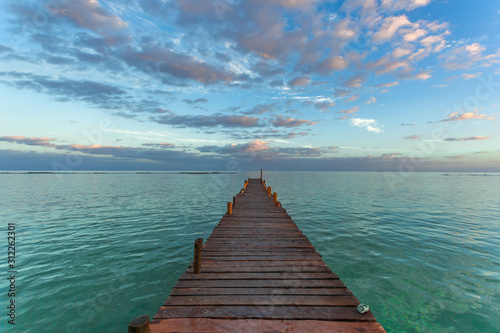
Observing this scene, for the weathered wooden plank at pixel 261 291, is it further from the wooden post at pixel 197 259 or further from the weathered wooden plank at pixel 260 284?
the wooden post at pixel 197 259

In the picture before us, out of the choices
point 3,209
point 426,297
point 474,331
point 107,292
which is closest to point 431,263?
point 426,297

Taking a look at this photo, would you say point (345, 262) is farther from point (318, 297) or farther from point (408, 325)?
point (318, 297)

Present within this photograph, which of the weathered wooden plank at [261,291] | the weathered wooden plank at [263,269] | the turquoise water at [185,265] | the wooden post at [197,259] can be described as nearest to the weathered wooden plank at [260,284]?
the weathered wooden plank at [261,291]

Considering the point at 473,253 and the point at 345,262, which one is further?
the point at 473,253

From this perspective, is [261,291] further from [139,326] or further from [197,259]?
[139,326]

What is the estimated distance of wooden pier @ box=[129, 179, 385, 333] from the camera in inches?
153

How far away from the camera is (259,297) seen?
15.5ft

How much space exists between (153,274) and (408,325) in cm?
955

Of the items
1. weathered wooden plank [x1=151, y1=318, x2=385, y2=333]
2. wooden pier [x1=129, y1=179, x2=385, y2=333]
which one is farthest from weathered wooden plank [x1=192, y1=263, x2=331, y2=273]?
weathered wooden plank [x1=151, y1=318, x2=385, y2=333]

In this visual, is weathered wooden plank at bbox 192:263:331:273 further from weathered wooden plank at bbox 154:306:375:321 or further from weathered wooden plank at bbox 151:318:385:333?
weathered wooden plank at bbox 151:318:385:333

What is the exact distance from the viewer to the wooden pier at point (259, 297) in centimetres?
388

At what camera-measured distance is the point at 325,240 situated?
13.4m

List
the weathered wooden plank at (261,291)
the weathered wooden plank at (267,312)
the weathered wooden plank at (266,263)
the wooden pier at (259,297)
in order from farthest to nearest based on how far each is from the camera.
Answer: the weathered wooden plank at (266,263) < the weathered wooden plank at (261,291) < the weathered wooden plank at (267,312) < the wooden pier at (259,297)

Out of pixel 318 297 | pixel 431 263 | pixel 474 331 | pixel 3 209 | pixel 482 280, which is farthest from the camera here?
pixel 3 209
